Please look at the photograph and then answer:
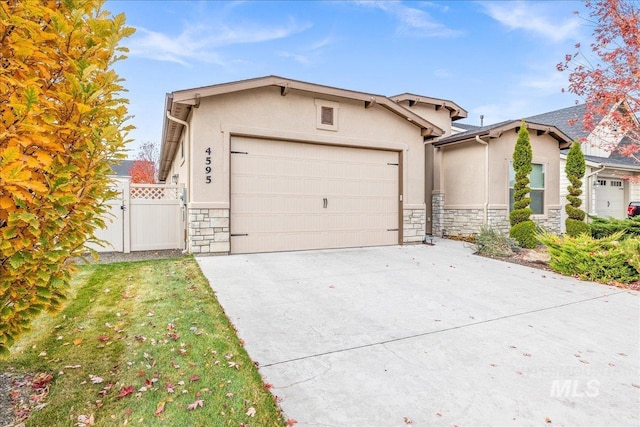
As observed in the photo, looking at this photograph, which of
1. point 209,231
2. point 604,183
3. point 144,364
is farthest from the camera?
point 604,183

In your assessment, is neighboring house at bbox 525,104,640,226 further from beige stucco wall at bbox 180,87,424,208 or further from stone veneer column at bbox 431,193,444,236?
beige stucco wall at bbox 180,87,424,208

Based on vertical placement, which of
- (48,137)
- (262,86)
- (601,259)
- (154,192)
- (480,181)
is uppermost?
(262,86)

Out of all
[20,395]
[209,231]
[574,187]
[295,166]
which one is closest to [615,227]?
[574,187]

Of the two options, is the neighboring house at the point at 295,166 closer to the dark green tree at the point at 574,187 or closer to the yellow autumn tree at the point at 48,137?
the dark green tree at the point at 574,187

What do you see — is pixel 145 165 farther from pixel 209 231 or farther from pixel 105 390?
pixel 105 390

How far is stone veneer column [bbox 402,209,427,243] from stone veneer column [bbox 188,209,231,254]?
4.69 m

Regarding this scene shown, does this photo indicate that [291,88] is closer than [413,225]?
Yes

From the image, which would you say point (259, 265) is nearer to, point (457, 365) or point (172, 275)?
point (172, 275)

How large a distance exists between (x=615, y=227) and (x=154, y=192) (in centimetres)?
1067

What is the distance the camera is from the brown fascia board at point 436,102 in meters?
12.4

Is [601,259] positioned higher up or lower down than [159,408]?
higher up

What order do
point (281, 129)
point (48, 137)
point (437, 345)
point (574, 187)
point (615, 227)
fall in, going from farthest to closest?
1. point (574, 187)
2. point (281, 129)
3. point (615, 227)
4. point (437, 345)
5. point (48, 137)

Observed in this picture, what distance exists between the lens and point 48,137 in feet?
5.87

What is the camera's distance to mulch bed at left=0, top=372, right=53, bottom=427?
7.27 feet
